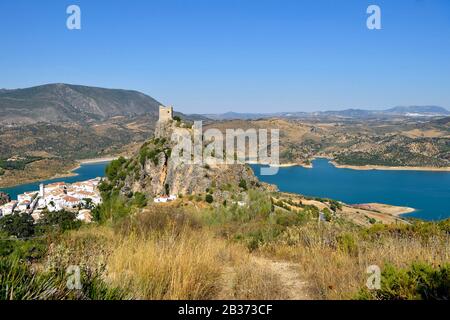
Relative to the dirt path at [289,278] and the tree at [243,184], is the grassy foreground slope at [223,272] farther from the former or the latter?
the tree at [243,184]

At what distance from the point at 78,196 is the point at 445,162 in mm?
84228

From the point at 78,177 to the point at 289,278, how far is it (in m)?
91.2

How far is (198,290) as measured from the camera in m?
2.78

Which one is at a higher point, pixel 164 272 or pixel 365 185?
pixel 164 272

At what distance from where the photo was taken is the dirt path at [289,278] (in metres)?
3.09

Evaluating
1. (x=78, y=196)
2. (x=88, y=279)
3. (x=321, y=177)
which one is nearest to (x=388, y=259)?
(x=88, y=279)

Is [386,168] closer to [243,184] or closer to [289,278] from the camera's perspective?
[243,184]

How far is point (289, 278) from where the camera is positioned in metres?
3.58

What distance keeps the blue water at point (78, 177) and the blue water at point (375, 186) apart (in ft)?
130

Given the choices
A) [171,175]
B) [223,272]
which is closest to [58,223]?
[171,175]

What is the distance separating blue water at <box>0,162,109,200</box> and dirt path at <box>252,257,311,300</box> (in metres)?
72.1

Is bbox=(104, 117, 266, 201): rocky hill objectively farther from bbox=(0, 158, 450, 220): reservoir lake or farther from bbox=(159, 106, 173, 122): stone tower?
bbox=(0, 158, 450, 220): reservoir lake

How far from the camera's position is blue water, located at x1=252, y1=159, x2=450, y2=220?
60094 mm

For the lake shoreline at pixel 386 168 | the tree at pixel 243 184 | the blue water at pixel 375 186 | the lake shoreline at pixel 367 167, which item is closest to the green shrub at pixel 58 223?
the tree at pixel 243 184
